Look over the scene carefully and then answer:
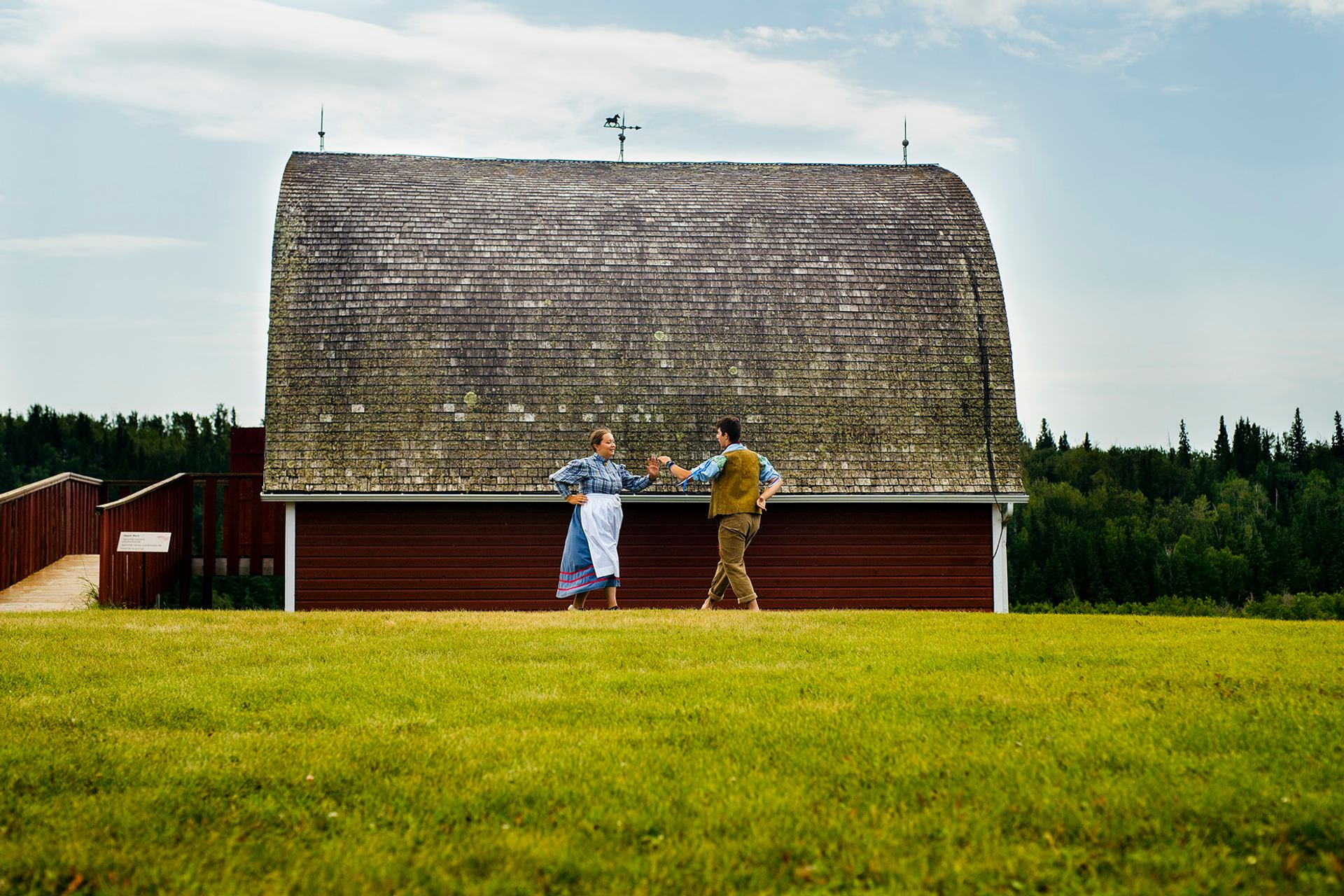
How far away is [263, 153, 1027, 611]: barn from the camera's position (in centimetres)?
1712

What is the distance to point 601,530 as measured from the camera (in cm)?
1359

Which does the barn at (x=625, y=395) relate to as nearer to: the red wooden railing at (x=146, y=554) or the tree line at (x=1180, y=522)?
the red wooden railing at (x=146, y=554)

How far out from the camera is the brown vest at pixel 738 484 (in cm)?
1331

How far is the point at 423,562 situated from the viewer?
56.4ft

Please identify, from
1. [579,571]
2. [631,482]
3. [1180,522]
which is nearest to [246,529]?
[579,571]

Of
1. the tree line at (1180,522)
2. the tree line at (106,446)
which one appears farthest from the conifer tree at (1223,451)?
the tree line at (106,446)

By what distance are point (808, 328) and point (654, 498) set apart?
3.60 meters

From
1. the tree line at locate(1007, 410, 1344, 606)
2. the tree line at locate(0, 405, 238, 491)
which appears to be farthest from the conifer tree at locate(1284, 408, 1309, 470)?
the tree line at locate(0, 405, 238, 491)

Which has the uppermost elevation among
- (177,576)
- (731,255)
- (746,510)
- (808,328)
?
(731,255)

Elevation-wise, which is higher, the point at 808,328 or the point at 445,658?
the point at 808,328

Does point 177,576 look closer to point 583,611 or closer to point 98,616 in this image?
point 98,616

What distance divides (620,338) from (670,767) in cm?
1275

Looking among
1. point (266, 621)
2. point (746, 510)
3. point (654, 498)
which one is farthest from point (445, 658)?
point (654, 498)

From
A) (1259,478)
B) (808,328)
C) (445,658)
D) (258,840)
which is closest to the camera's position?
(258,840)
